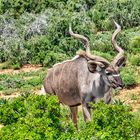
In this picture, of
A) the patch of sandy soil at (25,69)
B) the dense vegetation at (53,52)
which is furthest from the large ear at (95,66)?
the patch of sandy soil at (25,69)

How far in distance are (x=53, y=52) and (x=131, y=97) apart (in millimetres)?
6192

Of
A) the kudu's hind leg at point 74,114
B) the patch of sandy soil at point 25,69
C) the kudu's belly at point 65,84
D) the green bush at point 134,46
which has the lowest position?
the patch of sandy soil at point 25,69

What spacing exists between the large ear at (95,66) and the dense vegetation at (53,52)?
0.87 meters

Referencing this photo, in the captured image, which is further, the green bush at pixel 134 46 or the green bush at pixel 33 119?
the green bush at pixel 134 46

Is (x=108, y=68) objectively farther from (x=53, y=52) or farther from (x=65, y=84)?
(x=53, y=52)

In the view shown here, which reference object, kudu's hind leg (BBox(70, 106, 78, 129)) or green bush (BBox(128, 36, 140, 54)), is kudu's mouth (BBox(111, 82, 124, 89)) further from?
green bush (BBox(128, 36, 140, 54))

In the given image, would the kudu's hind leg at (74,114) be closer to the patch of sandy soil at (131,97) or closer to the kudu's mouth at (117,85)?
the kudu's mouth at (117,85)

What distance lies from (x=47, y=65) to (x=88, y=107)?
928 cm

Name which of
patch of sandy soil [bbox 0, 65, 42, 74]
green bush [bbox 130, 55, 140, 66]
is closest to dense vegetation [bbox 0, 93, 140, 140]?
green bush [bbox 130, 55, 140, 66]

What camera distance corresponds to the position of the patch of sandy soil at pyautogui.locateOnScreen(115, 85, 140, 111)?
12914 mm

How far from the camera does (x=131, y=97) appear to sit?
13500mm

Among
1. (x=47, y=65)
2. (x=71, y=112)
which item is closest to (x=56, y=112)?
(x=71, y=112)

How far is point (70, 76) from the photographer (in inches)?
395

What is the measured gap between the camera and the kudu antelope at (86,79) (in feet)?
31.2
